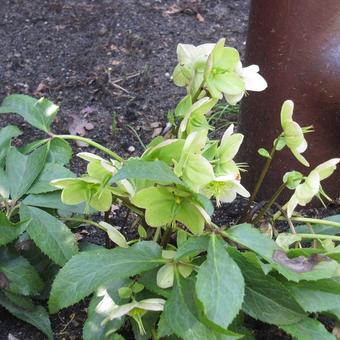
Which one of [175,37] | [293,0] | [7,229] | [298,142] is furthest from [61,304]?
[175,37]

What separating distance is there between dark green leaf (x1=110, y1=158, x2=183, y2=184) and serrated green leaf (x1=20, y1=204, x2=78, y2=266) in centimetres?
34

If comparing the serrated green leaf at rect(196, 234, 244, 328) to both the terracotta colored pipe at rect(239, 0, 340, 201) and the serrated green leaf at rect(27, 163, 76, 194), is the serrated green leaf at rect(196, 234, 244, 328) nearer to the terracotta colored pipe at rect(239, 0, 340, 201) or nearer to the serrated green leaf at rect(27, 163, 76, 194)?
the serrated green leaf at rect(27, 163, 76, 194)

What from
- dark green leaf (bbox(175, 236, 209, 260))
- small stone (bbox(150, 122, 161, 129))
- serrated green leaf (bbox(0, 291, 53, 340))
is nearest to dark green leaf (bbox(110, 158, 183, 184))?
dark green leaf (bbox(175, 236, 209, 260))

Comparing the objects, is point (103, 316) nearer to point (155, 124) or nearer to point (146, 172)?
point (146, 172)

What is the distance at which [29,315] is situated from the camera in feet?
4.50

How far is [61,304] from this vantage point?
3.84 feet

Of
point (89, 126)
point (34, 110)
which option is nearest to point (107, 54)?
point (89, 126)

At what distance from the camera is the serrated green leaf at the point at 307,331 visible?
1.12 meters

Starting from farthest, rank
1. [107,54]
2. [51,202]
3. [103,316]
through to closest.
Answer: [107,54], [51,202], [103,316]

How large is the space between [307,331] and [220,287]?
0.21m

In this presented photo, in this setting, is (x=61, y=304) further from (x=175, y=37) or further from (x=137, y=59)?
(x=175, y=37)

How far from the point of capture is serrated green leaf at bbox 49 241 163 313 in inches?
44.3

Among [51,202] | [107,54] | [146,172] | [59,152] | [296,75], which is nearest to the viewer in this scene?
[146,172]

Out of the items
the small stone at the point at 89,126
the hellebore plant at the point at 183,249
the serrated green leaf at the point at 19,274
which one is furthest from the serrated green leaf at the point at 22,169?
the small stone at the point at 89,126
